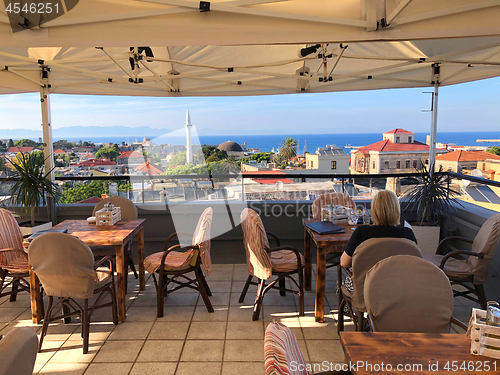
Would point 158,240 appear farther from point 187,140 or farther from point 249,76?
point 249,76

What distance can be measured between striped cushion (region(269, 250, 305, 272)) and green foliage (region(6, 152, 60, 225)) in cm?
347

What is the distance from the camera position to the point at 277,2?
8.14 feet

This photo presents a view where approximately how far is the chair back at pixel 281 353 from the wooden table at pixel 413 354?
252 mm

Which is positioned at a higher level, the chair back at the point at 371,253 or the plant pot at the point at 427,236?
the chair back at the point at 371,253

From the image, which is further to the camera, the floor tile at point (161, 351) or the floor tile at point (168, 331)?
the floor tile at point (168, 331)

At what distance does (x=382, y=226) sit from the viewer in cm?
286

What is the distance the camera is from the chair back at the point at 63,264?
9.82ft

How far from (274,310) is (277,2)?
2933 mm

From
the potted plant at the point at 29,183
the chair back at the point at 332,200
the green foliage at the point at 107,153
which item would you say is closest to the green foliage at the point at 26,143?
the potted plant at the point at 29,183

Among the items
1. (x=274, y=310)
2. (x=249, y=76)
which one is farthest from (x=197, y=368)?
(x=249, y=76)

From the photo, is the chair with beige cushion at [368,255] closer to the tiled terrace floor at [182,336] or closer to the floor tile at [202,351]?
the tiled terrace floor at [182,336]

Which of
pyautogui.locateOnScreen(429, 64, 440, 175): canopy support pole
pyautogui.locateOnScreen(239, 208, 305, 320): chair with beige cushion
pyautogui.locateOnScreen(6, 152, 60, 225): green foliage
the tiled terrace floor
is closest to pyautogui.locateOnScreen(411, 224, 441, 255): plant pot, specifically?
pyautogui.locateOnScreen(429, 64, 440, 175): canopy support pole

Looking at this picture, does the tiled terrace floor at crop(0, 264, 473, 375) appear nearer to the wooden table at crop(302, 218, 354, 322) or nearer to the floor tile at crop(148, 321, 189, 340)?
the floor tile at crop(148, 321, 189, 340)

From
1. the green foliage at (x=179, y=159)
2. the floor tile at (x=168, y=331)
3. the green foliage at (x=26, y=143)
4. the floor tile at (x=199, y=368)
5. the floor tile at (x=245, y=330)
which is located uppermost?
the green foliage at (x=26, y=143)
